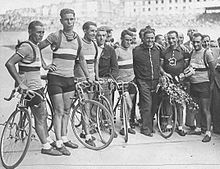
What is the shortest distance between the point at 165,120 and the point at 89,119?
2.00 ft

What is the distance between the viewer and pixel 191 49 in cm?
278

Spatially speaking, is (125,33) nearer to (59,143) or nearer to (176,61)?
(176,61)

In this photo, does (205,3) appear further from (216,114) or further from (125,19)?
(216,114)

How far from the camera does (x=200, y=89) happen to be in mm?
2775

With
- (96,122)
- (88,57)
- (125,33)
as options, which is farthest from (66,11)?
(96,122)

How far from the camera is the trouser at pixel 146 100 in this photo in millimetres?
2770

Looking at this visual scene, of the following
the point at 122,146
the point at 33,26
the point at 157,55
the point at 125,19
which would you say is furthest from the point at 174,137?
the point at 33,26

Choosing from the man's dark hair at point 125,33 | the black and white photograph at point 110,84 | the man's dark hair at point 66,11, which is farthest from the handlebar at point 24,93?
the man's dark hair at point 125,33

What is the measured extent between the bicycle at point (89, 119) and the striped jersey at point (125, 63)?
303 millimetres

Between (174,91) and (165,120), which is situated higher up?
(174,91)

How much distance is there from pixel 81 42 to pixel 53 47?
7.5 inches

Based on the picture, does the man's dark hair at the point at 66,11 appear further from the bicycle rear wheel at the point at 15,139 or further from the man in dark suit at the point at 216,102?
the man in dark suit at the point at 216,102

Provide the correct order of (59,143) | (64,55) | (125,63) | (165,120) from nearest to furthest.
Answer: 1. (64,55)
2. (59,143)
3. (125,63)
4. (165,120)

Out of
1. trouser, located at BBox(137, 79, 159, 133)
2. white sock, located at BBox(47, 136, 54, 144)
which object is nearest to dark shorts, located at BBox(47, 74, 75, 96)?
white sock, located at BBox(47, 136, 54, 144)
